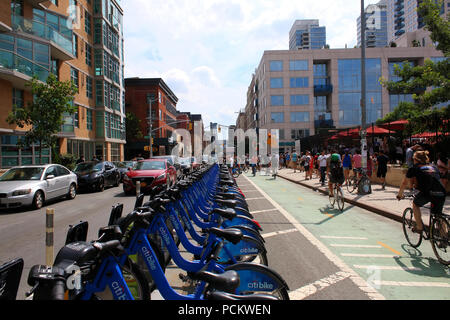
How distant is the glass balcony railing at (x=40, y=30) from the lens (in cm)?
2044

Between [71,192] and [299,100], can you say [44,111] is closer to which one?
[71,192]

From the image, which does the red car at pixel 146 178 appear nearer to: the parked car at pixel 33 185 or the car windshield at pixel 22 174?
the parked car at pixel 33 185

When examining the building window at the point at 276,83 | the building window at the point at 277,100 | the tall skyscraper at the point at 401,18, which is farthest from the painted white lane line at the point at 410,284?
the tall skyscraper at the point at 401,18

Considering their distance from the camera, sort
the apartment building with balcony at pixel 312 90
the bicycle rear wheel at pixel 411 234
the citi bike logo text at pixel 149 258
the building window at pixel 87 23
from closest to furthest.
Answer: the citi bike logo text at pixel 149 258 → the bicycle rear wheel at pixel 411 234 → the building window at pixel 87 23 → the apartment building with balcony at pixel 312 90

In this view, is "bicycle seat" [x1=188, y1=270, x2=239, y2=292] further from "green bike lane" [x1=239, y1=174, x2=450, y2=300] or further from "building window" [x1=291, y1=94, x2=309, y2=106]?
"building window" [x1=291, y1=94, x2=309, y2=106]

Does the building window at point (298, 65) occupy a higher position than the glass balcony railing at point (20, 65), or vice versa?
the building window at point (298, 65)

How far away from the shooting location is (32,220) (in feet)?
31.6

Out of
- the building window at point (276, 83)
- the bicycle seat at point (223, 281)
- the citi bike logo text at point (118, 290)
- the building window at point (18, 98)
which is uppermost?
the building window at point (276, 83)

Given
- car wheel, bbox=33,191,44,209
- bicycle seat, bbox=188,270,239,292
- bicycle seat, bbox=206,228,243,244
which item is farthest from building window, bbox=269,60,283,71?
bicycle seat, bbox=188,270,239,292

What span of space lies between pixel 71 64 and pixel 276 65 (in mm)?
42114

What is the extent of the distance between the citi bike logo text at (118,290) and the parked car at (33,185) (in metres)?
10.4

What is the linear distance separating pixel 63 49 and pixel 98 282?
27042mm
